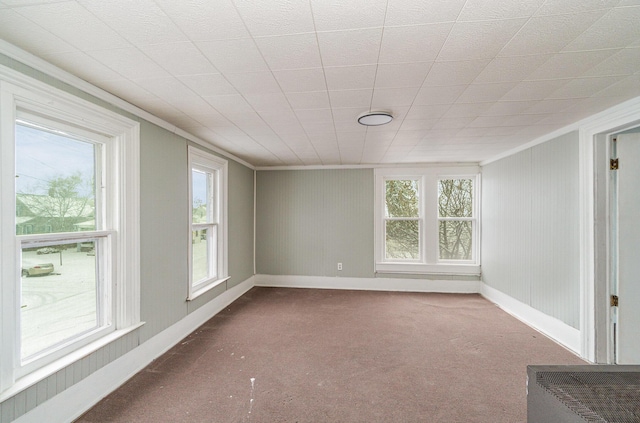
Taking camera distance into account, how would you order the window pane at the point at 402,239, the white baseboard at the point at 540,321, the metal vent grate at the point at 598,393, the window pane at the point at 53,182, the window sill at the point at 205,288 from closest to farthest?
the metal vent grate at the point at 598,393 < the window pane at the point at 53,182 < the white baseboard at the point at 540,321 < the window sill at the point at 205,288 < the window pane at the point at 402,239

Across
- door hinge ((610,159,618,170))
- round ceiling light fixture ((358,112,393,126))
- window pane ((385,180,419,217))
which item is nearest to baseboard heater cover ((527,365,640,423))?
round ceiling light fixture ((358,112,393,126))

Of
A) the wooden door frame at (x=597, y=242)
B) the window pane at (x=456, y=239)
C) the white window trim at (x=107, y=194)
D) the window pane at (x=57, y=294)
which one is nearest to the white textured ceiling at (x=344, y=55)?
the white window trim at (x=107, y=194)

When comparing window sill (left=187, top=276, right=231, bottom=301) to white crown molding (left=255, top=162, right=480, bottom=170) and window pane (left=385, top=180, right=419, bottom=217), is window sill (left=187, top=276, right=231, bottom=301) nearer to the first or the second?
white crown molding (left=255, top=162, right=480, bottom=170)

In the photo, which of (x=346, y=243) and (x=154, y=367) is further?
(x=346, y=243)

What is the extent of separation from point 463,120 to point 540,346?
2480 mm

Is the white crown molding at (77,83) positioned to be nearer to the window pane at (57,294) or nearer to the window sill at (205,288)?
the window pane at (57,294)

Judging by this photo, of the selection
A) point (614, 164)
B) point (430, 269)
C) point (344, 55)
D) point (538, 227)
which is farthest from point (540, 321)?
point (344, 55)

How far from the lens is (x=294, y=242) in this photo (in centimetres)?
499

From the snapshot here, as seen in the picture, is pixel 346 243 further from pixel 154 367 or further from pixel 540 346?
pixel 154 367

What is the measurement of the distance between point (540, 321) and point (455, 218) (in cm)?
196

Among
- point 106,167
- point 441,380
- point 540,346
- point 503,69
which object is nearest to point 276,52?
point 503,69

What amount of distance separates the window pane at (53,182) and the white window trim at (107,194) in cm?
13

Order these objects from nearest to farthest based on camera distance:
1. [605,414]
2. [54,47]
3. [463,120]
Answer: [605,414] < [54,47] < [463,120]

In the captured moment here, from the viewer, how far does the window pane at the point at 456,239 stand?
468 cm
